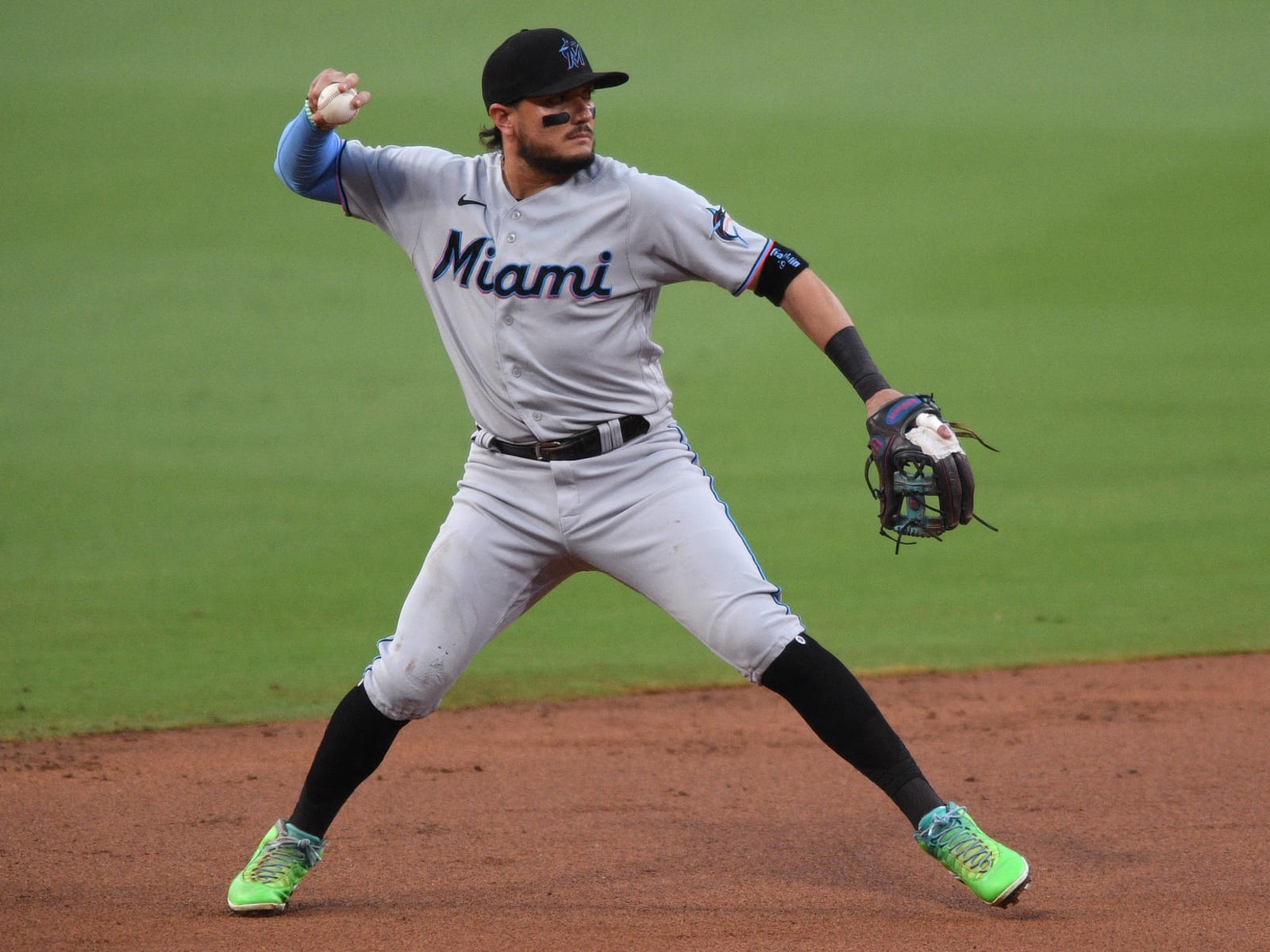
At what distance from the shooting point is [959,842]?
2.98m

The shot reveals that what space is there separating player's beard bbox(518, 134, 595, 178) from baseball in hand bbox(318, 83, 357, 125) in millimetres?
371

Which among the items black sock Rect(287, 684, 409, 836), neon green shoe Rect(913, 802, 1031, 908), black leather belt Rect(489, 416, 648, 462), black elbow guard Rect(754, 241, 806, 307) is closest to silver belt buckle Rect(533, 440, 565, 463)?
black leather belt Rect(489, 416, 648, 462)

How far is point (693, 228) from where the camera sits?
3066 millimetres

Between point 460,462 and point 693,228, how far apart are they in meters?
4.92

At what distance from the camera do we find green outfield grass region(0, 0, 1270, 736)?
5.87 meters

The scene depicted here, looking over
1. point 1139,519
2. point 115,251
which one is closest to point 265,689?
point 1139,519

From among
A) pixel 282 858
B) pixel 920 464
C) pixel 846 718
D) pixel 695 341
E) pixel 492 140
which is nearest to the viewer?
pixel 920 464

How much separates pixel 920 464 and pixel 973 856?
818mm

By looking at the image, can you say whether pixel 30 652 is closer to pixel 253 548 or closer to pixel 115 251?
pixel 253 548

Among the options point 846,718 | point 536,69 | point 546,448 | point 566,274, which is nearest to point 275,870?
point 546,448

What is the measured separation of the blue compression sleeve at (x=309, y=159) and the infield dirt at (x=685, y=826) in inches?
64.0

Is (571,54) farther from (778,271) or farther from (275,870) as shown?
(275,870)

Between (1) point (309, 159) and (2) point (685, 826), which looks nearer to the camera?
(1) point (309, 159)

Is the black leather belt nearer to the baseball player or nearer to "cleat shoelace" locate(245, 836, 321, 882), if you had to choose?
the baseball player
